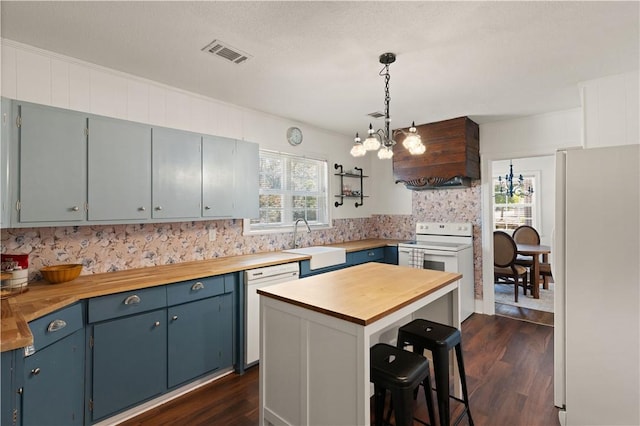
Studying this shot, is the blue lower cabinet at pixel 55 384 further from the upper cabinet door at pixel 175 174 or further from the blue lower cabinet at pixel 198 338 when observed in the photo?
the upper cabinet door at pixel 175 174

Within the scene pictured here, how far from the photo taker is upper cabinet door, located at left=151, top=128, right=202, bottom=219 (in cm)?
250

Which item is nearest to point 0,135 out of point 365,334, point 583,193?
point 365,334

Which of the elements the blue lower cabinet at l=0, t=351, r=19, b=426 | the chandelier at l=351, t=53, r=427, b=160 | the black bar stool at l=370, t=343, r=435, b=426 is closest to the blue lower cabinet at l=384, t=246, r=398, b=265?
the chandelier at l=351, t=53, r=427, b=160

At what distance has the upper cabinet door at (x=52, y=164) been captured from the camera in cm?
193

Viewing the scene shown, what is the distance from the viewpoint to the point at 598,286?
1.89 meters

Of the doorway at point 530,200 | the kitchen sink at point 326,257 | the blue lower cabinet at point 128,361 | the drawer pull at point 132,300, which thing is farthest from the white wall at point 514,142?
the drawer pull at point 132,300

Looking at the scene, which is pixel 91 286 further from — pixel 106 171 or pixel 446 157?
pixel 446 157

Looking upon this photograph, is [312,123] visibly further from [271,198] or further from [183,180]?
[183,180]

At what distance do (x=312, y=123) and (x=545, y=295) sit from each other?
14.0 feet

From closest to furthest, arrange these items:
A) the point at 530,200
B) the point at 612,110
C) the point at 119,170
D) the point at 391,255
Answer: the point at 119,170, the point at 612,110, the point at 391,255, the point at 530,200

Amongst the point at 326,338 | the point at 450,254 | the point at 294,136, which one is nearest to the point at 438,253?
the point at 450,254

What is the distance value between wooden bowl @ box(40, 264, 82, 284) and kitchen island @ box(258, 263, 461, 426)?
4.38 feet

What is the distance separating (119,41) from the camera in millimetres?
2066

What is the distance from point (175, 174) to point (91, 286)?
39.3 inches
